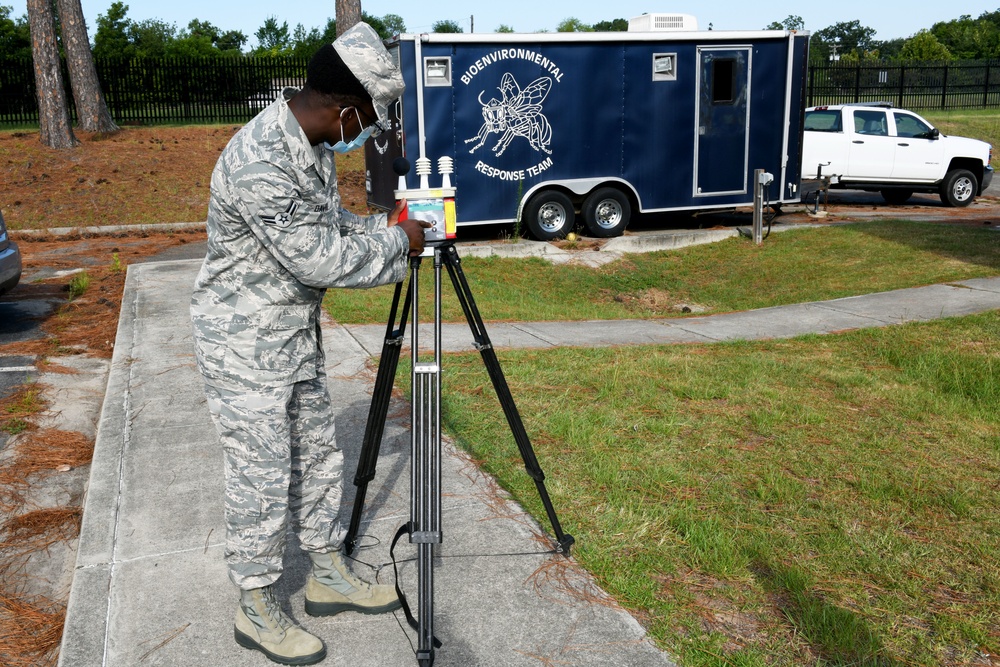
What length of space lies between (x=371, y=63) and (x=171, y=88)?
24791mm

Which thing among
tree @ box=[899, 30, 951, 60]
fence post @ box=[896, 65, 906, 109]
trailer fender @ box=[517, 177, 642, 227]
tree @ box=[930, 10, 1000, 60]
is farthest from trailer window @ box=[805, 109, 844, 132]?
A: tree @ box=[930, 10, 1000, 60]

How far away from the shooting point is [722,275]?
1195 cm

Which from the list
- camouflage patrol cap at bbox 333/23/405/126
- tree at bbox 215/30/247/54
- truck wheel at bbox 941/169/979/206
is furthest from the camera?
tree at bbox 215/30/247/54

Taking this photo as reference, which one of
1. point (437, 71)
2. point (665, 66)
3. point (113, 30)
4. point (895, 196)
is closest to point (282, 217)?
point (437, 71)

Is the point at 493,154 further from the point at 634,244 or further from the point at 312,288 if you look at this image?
the point at 312,288

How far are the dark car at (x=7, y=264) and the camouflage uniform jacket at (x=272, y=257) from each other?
6733mm

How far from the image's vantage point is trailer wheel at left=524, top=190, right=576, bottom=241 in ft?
43.3

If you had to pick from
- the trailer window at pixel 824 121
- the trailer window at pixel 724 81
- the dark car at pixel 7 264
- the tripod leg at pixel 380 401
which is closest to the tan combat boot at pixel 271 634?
the tripod leg at pixel 380 401

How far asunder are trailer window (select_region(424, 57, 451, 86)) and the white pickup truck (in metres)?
7.75

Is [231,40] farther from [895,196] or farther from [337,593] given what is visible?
[337,593]

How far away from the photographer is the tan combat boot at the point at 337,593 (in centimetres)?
322

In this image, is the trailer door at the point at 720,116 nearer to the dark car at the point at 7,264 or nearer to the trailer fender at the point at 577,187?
the trailer fender at the point at 577,187

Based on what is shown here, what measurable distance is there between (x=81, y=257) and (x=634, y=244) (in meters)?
7.85

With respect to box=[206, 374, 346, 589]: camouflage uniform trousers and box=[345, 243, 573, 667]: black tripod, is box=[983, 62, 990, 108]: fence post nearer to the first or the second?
box=[345, 243, 573, 667]: black tripod
